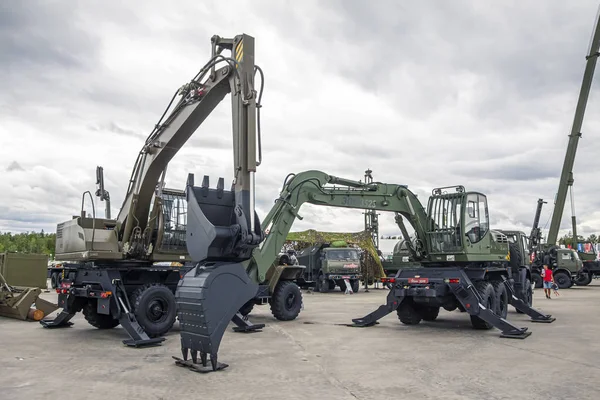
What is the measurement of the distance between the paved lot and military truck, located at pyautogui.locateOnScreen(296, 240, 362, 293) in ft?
46.9

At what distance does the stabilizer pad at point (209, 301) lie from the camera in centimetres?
732

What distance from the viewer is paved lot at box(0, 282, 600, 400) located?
6.45 meters

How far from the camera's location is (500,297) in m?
13.0

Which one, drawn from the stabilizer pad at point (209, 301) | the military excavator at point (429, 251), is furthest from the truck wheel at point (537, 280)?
the stabilizer pad at point (209, 301)

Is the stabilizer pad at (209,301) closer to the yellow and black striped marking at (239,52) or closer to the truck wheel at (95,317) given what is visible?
the yellow and black striped marking at (239,52)

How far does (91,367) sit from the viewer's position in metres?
7.90

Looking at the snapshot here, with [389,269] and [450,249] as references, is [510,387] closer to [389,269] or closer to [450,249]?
[450,249]

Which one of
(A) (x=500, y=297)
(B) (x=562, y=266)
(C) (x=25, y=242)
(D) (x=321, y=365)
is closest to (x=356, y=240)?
(B) (x=562, y=266)

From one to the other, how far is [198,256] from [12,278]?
13.2 meters

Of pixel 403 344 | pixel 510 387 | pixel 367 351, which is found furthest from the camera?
pixel 403 344

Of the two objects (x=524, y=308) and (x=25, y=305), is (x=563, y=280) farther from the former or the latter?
(x=25, y=305)

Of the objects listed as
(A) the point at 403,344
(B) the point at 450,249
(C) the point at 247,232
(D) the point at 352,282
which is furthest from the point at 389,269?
(C) the point at 247,232

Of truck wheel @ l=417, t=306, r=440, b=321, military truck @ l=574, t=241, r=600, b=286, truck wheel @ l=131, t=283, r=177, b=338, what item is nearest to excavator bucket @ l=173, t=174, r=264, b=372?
truck wheel @ l=131, t=283, r=177, b=338

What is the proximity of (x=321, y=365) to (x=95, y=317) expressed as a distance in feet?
21.5
